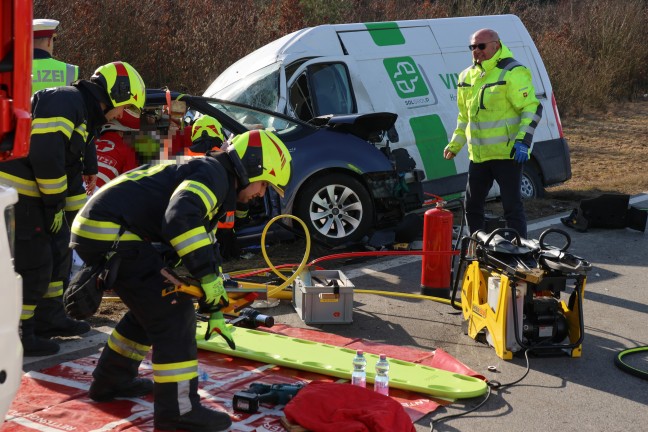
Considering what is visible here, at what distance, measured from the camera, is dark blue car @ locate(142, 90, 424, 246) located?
8.93 m

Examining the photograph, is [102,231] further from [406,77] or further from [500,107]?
[406,77]

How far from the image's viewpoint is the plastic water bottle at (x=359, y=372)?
5.46 metres

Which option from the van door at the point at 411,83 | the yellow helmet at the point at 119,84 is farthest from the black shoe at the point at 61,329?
the van door at the point at 411,83

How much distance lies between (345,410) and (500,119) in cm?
430

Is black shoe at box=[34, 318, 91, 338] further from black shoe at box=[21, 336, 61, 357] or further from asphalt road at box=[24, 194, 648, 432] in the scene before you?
black shoe at box=[21, 336, 61, 357]

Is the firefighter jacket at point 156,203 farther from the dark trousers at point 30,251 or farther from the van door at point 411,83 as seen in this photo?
the van door at point 411,83

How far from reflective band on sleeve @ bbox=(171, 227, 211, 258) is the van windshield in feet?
19.1

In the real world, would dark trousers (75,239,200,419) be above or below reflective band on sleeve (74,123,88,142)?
below

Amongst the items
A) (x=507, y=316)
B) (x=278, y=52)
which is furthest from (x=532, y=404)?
(x=278, y=52)

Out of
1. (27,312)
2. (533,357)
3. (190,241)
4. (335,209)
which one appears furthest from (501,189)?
(190,241)

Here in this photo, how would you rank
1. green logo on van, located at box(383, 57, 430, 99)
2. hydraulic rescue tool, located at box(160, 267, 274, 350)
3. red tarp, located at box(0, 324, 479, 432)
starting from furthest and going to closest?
green logo on van, located at box(383, 57, 430, 99)
red tarp, located at box(0, 324, 479, 432)
hydraulic rescue tool, located at box(160, 267, 274, 350)

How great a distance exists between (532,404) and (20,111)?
11.1ft

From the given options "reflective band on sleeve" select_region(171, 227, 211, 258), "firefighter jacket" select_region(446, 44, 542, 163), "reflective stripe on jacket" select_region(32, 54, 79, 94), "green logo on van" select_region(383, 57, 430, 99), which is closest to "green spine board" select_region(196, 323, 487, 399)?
"reflective band on sleeve" select_region(171, 227, 211, 258)

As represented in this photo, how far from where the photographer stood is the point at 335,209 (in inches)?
361
